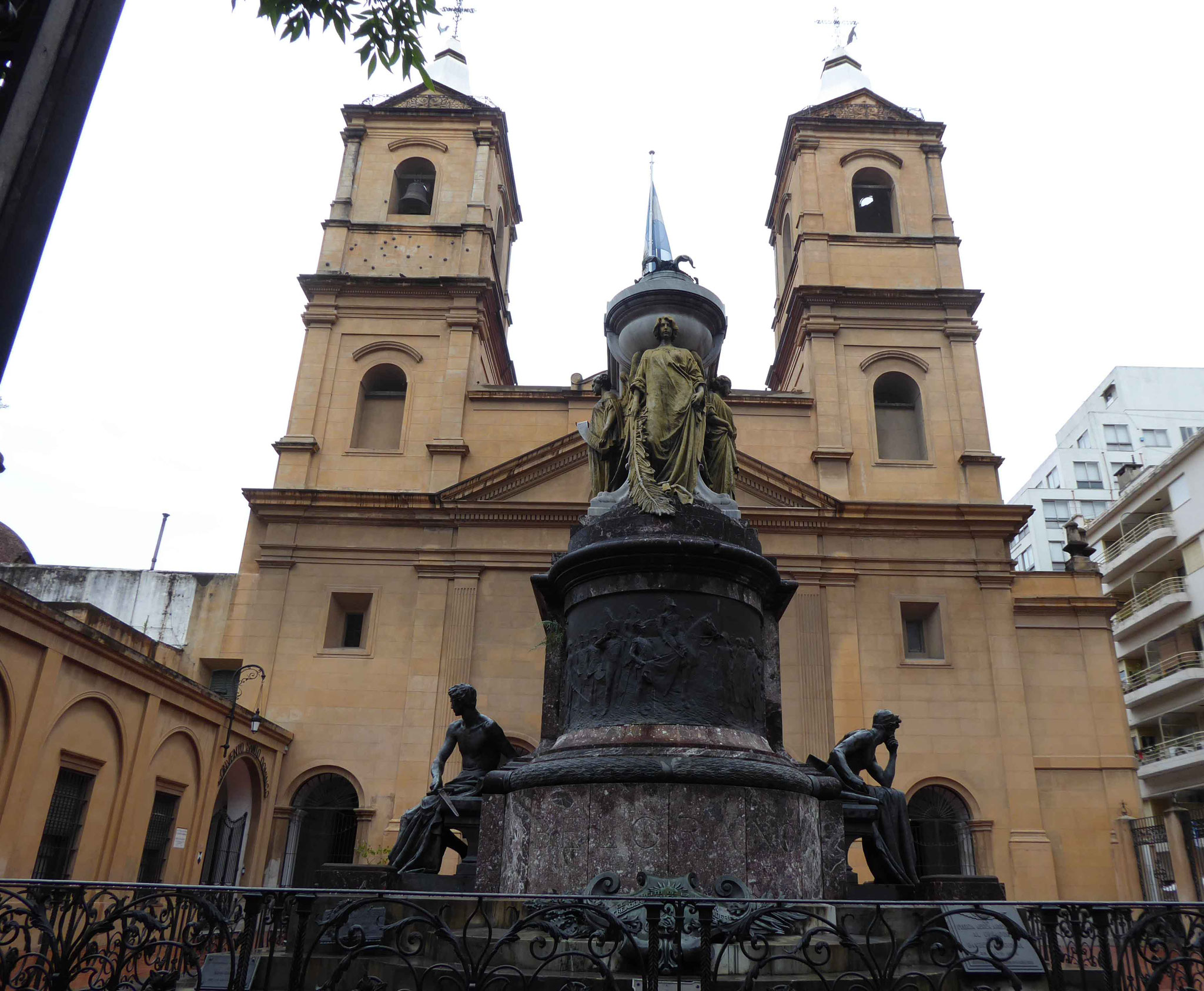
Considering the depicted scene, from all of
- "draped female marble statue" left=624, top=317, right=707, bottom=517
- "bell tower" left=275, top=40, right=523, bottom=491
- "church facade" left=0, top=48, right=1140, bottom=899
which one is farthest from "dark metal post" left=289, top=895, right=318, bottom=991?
"bell tower" left=275, top=40, right=523, bottom=491

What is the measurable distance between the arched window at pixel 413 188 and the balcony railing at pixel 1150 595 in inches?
1084

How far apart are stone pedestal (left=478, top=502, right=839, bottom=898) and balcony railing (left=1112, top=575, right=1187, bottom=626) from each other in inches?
1178

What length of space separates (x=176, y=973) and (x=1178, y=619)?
114ft

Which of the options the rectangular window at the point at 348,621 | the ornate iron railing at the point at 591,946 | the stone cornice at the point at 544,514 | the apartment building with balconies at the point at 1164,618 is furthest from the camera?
the apartment building with balconies at the point at 1164,618

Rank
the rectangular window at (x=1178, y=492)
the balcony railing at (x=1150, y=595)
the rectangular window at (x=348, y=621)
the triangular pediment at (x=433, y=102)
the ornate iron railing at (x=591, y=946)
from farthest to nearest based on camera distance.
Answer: the rectangular window at (x=1178, y=492), the balcony railing at (x=1150, y=595), the triangular pediment at (x=433, y=102), the rectangular window at (x=348, y=621), the ornate iron railing at (x=591, y=946)

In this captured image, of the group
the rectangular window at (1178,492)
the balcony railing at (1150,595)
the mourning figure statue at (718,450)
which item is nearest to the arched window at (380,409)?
the mourning figure statue at (718,450)

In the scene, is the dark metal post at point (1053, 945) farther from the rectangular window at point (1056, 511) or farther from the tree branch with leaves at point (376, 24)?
the rectangular window at point (1056, 511)

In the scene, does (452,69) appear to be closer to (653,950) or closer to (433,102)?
(433,102)

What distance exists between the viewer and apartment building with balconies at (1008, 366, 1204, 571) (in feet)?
148

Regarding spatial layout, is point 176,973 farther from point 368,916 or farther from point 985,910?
point 985,910

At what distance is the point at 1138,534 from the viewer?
34188 mm

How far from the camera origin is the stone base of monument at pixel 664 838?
583cm

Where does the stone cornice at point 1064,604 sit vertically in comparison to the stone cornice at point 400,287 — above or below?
below

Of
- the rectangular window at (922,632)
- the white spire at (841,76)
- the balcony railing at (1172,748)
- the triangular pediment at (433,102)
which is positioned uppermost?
the white spire at (841,76)
